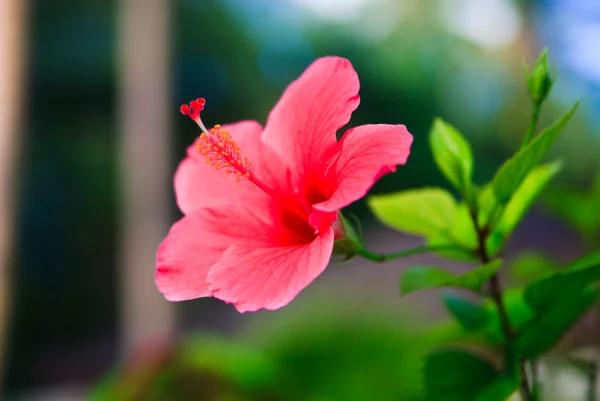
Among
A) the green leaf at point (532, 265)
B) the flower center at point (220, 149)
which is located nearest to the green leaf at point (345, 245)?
the flower center at point (220, 149)

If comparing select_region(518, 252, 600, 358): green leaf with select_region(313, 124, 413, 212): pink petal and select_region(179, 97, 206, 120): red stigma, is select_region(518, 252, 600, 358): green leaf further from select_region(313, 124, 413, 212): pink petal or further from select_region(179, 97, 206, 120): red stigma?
select_region(179, 97, 206, 120): red stigma

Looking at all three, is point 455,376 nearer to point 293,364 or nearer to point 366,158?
point 366,158

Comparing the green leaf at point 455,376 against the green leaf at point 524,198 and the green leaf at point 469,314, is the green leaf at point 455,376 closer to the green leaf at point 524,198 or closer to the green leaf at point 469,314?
the green leaf at point 469,314

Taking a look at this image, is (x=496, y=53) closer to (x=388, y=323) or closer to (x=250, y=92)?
(x=250, y=92)

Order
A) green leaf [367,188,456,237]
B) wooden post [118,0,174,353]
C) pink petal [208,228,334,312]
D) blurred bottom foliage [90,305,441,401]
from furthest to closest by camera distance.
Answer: wooden post [118,0,174,353], blurred bottom foliage [90,305,441,401], green leaf [367,188,456,237], pink petal [208,228,334,312]

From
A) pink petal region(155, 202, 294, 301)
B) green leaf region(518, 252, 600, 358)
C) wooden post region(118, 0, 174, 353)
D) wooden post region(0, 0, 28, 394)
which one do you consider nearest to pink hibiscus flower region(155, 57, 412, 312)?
Result: pink petal region(155, 202, 294, 301)

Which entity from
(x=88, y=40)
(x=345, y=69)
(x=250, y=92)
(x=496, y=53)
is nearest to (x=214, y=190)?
(x=345, y=69)

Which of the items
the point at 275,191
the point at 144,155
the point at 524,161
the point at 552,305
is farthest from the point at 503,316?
the point at 144,155
